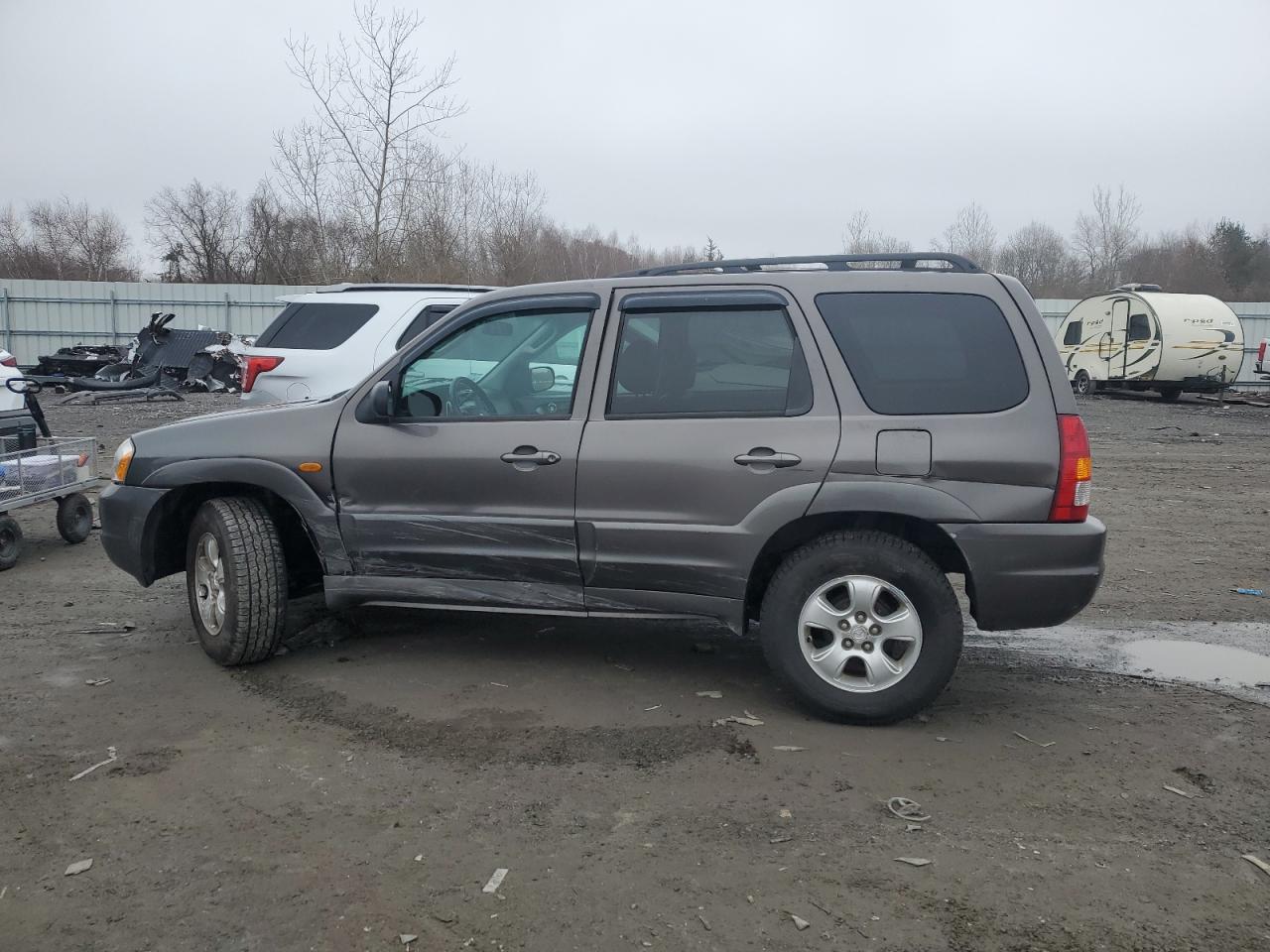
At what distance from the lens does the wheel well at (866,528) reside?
4312 mm

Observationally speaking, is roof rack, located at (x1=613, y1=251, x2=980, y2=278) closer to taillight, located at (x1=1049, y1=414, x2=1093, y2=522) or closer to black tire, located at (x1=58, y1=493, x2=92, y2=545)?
taillight, located at (x1=1049, y1=414, x2=1093, y2=522)

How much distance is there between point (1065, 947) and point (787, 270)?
9.76 feet

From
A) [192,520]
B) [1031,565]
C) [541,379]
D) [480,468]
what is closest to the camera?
[1031,565]

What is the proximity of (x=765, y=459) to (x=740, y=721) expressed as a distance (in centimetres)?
114

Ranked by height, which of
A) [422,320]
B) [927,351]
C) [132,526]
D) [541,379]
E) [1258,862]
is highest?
[422,320]

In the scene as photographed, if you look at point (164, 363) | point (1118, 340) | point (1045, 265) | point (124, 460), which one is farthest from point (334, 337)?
point (1045, 265)

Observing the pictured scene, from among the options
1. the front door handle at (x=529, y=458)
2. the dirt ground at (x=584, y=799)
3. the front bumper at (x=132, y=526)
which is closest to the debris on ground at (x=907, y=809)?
the dirt ground at (x=584, y=799)

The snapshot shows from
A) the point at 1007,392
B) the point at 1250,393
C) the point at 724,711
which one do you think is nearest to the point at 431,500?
the point at 724,711

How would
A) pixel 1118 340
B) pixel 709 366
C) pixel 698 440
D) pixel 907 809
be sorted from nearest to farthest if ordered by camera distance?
1. pixel 907 809
2. pixel 698 440
3. pixel 709 366
4. pixel 1118 340

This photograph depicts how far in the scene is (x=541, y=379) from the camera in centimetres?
481

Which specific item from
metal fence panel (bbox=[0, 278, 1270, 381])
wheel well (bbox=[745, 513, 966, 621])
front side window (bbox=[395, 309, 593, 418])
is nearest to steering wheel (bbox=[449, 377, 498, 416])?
front side window (bbox=[395, 309, 593, 418])

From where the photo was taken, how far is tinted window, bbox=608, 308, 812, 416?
443 cm

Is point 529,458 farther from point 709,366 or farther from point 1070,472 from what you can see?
point 1070,472

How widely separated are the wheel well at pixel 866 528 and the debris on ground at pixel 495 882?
1751 mm
